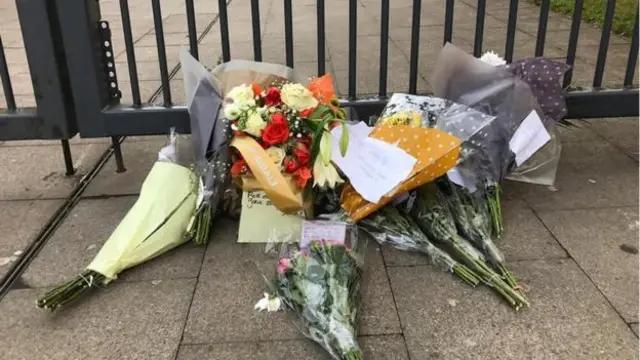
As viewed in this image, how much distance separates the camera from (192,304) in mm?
2605

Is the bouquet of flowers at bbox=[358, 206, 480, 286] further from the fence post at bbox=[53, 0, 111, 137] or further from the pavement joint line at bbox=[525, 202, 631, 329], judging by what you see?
the fence post at bbox=[53, 0, 111, 137]

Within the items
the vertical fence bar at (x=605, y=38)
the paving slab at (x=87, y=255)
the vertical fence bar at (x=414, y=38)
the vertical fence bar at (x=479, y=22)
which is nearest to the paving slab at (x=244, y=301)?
the paving slab at (x=87, y=255)

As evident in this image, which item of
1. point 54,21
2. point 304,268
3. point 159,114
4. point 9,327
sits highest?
point 54,21

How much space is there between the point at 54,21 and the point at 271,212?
150 cm

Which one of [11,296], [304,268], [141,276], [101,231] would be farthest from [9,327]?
[304,268]

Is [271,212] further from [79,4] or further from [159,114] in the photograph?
[79,4]

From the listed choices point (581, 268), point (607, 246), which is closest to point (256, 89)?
point (581, 268)

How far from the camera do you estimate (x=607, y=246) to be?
2.95 metres

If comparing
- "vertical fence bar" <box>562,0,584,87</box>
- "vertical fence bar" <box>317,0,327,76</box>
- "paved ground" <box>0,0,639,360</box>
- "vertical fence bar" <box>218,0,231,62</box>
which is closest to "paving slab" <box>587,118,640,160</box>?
"paved ground" <box>0,0,639,360</box>

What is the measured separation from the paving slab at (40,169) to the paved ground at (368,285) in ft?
0.04

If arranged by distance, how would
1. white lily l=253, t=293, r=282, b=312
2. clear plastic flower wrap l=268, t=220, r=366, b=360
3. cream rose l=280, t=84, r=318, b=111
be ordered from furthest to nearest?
cream rose l=280, t=84, r=318, b=111 → white lily l=253, t=293, r=282, b=312 → clear plastic flower wrap l=268, t=220, r=366, b=360

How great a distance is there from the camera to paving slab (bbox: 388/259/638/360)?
2293mm

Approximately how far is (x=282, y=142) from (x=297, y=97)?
9.6 inches

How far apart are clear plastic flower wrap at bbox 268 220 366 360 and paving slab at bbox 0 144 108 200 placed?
158 centimetres
